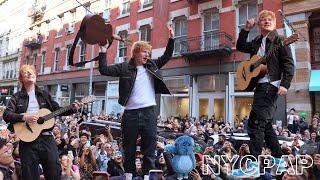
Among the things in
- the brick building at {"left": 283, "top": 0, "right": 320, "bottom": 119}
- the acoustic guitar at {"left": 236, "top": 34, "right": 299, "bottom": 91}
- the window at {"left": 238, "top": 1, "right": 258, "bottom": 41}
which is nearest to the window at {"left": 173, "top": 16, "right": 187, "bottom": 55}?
the window at {"left": 238, "top": 1, "right": 258, "bottom": 41}

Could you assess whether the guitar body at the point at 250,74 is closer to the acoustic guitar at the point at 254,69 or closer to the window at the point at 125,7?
the acoustic guitar at the point at 254,69

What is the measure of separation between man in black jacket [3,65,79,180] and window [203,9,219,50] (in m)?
15.2

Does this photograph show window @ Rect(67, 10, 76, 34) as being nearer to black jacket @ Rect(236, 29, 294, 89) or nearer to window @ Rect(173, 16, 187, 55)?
window @ Rect(173, 16, 187, 55)

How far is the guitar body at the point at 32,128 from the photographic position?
4.50m

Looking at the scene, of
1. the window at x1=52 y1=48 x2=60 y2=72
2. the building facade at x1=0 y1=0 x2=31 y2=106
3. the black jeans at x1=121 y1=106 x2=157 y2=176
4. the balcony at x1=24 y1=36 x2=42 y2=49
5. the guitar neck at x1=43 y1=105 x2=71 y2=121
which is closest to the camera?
the black jeans at x1=121 y1=106 x2=157 y2=176

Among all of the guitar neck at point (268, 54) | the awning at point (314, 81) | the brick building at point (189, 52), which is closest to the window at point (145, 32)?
the brick building at point (189, 52)

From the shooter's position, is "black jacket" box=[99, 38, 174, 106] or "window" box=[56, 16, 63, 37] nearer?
"black jacket" box=[99, 38, 174, 106]

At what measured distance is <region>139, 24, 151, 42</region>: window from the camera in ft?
79.1

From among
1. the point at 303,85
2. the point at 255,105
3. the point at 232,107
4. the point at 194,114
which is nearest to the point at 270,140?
the point at 255,105

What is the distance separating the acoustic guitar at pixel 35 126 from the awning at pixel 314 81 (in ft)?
44.5

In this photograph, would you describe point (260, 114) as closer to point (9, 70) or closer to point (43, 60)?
point (43, 60)

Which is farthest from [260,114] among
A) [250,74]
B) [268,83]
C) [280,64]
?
[280,64]

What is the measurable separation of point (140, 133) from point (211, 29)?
54.2 feet

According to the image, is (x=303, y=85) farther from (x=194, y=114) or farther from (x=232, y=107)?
(x=194, y=114)
